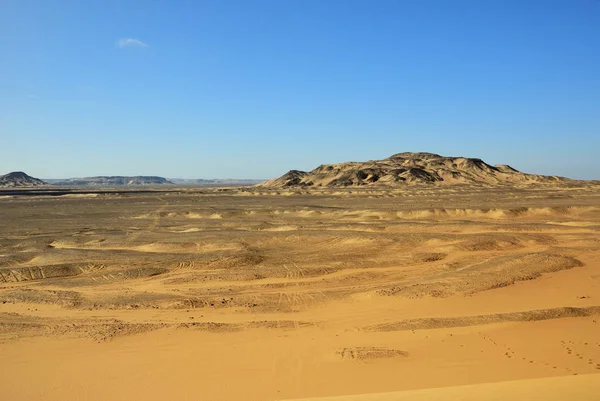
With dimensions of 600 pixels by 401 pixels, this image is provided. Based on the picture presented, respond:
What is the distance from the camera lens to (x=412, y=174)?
4163 inches

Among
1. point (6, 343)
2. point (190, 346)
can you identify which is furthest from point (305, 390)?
point (6, 343)

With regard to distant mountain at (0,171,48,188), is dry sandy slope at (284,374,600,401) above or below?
below

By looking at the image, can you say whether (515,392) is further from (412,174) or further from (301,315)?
(412,174)

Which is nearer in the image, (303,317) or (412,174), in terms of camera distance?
(303,317)

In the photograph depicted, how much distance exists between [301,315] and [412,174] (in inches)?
3826

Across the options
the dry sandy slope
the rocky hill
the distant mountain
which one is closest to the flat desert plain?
the dry sandy slope

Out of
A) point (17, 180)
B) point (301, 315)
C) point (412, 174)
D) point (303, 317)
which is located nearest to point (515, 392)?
point (303, 317)

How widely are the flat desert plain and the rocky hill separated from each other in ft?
260

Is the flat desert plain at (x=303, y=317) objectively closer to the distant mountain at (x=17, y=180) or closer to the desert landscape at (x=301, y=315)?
the desert landscape at (x=301, y=315)

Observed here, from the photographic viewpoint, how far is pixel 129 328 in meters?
11.3

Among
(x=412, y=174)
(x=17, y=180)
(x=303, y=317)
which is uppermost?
(x=412, y=174)

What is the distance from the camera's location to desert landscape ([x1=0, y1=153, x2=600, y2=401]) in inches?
327

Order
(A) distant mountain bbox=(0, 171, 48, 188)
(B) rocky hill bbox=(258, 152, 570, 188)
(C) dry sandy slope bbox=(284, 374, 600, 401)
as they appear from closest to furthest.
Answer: (C) dry sandy slope bbox=(284, 374, 600, 401) → (B) rocky hill bbox=(258, 152, 570, 188) → (A) distant mountain bbox=(0, 171, 48, 188)

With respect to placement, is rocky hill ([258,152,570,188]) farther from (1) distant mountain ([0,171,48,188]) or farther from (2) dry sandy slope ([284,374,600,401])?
(1) distant mountain ([0,171,48,188])
